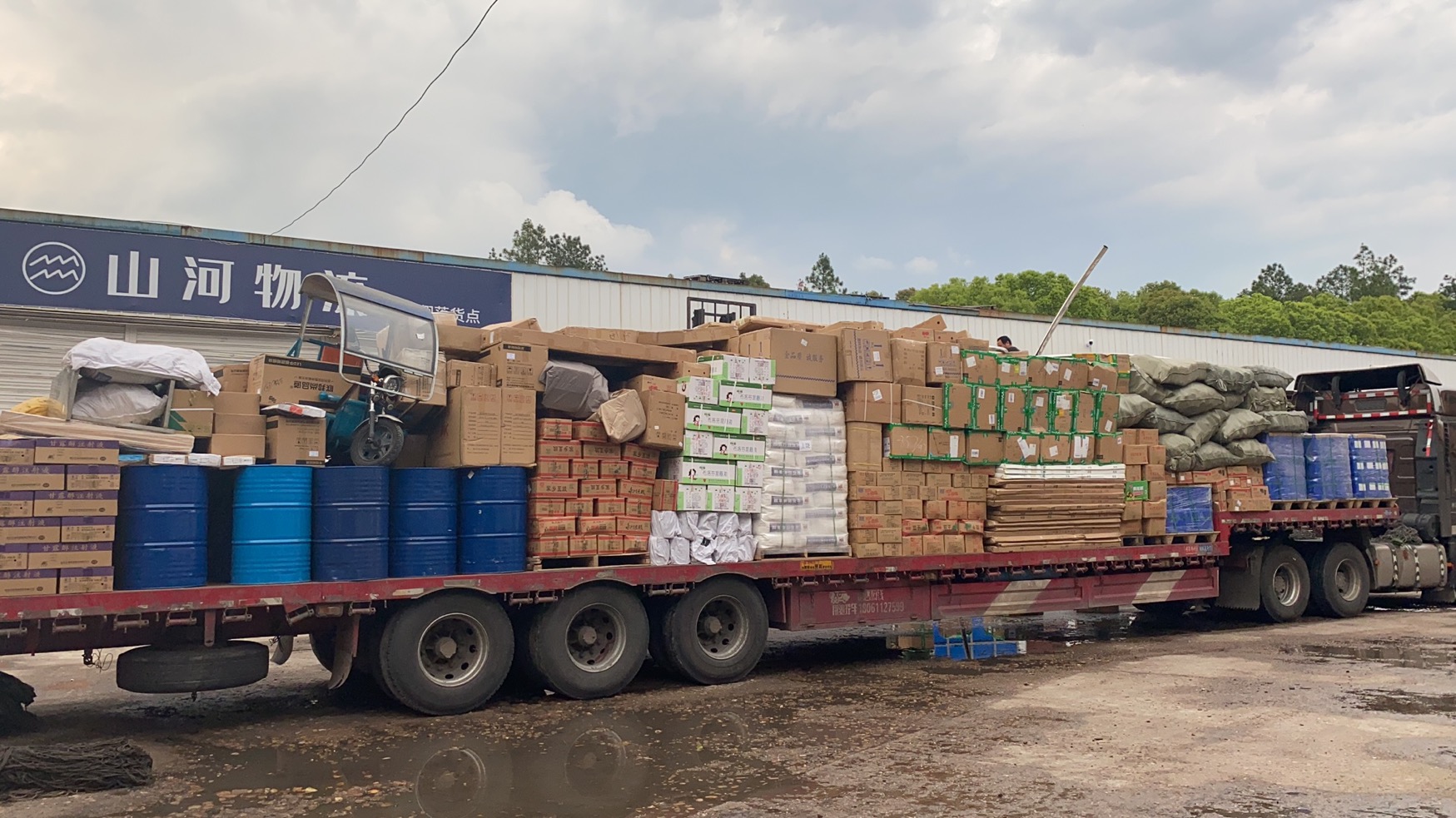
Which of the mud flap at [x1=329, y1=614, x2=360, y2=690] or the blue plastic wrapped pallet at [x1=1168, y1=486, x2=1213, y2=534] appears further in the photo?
the blue plastic wrapped pallet at [x1=1168, y1=486, x2=1213, y2=534]

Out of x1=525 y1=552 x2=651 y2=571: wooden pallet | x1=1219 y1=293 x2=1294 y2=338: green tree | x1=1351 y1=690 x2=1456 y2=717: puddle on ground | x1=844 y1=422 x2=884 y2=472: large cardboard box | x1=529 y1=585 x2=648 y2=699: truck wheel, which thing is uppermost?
x1=1219 y1=293 x2=1294 y2=338: green tree

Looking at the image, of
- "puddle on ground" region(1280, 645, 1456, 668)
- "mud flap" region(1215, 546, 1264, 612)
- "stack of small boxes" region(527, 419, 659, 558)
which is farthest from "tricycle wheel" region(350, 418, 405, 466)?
"mud flap" region(1215, 546, 1264, 612)

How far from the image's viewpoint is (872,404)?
11023mm

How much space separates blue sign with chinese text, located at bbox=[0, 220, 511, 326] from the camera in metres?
13.8

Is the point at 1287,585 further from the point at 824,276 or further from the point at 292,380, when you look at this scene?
the point at 824,276

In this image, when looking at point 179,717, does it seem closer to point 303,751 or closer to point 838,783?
point 303,751

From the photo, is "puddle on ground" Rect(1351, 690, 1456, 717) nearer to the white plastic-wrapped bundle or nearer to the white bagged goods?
the white plastic-wrapped bundle

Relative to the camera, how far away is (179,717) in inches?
352

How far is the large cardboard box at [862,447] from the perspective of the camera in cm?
1099

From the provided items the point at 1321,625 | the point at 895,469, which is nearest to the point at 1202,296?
the point at 1321,625

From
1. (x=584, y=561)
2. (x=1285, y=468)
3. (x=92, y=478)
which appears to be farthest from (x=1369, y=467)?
(x=92, y=478)

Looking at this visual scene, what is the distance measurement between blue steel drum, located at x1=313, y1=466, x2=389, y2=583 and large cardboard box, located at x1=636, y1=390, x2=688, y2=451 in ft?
7.53

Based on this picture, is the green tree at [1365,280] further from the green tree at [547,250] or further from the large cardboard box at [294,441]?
the large cardboard box at [294,441]

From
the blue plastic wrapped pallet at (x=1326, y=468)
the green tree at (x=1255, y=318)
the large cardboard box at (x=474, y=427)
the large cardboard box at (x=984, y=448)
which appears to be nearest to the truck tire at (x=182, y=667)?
the large cardboard box at (x=474, y=427)
